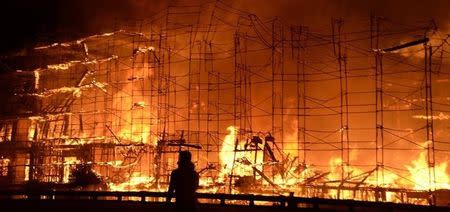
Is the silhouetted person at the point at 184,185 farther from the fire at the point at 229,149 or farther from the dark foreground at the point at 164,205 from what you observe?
the fire at the point at 229,149

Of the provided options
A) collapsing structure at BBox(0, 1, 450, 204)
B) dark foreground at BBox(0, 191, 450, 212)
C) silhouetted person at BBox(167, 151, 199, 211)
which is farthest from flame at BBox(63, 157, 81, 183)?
silhouetted person at BBox(167, 151, 199, 211)

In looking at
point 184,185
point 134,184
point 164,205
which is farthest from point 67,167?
point 184,185

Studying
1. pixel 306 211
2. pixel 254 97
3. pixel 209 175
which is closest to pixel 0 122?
pixel 209 175

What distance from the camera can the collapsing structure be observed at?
2486 centimetres

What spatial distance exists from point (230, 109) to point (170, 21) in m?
8.75

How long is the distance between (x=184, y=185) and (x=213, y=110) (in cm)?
3051

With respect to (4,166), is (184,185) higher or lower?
lower

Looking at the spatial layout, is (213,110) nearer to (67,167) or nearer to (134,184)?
(67,167)

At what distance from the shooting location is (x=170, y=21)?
33.1 meters

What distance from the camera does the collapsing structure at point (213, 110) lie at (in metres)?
24.9

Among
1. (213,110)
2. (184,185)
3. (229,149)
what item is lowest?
(184,185)

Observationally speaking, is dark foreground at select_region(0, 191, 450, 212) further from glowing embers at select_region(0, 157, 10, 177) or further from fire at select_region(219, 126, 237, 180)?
glowing embers at select_region(0, 157, 10, 177)

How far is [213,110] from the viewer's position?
39.1 meters

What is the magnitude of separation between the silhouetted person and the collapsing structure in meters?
13.4
